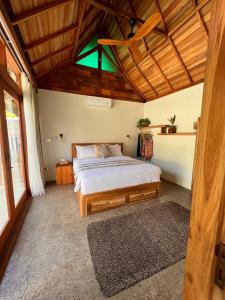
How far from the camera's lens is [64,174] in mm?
3740

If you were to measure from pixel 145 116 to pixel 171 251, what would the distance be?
13.7 feet

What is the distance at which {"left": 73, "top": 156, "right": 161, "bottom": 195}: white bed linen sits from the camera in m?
2.38

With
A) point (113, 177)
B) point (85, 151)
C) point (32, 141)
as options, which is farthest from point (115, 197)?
point (32, 141)

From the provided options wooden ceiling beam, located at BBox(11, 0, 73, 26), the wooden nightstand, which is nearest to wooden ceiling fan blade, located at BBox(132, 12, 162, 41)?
wooden ceiling beam, located at BBox(11, 0, 73, 26)

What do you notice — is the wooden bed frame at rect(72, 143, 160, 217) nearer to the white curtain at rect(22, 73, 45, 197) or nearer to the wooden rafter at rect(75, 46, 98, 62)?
the white curtain at rect(22, 73, 45, 197)

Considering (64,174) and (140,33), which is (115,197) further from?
(140,33)

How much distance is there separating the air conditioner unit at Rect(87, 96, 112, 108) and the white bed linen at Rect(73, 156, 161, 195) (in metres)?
2.33

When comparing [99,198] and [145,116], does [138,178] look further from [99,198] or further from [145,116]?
[145,116]

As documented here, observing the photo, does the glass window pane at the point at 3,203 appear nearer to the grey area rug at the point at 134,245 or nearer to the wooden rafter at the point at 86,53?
the grey area rug at the point at 134,245

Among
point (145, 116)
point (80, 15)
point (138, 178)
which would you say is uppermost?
point (80, 15)

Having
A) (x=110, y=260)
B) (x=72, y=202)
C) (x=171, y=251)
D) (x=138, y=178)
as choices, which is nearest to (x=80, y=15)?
(x=138, y=178)

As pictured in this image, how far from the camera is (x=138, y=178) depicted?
9.05 feet

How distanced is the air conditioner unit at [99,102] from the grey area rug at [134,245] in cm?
323

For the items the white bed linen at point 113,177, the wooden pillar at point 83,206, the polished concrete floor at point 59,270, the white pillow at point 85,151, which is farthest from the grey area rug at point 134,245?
the white pillow at point 85,151
